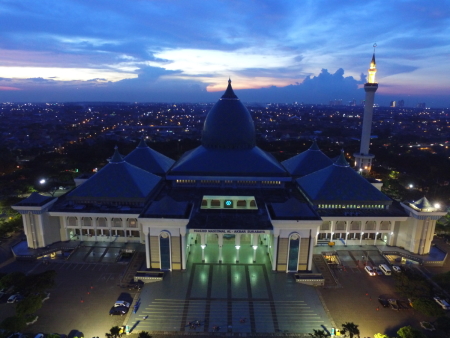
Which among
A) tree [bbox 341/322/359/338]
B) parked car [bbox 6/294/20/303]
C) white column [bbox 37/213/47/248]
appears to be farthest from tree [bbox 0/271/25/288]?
tree [bbox 341/322/359/338]

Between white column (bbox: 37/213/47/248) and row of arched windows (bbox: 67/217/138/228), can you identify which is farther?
row of arched windows (bbox: 67/217/138/228)

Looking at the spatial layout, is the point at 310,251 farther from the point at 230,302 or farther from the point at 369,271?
the point at 230,302

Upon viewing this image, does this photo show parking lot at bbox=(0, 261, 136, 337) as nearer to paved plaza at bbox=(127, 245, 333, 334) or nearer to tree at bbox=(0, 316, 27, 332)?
tree at bbox=(0, 316, 27, 332)

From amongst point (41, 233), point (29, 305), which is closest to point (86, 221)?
point (41, 233)

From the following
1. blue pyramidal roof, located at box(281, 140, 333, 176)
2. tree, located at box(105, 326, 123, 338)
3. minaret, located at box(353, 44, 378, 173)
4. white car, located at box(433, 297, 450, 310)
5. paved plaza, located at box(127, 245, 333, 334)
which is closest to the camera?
tree, located at box(105, 326, 123, 338)

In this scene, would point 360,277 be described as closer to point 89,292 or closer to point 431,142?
point 89,292

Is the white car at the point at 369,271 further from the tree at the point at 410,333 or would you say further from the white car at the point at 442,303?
the tree at the point at 410,333

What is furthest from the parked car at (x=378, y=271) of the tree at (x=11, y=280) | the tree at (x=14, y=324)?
the tree at (x=11, y=280)
